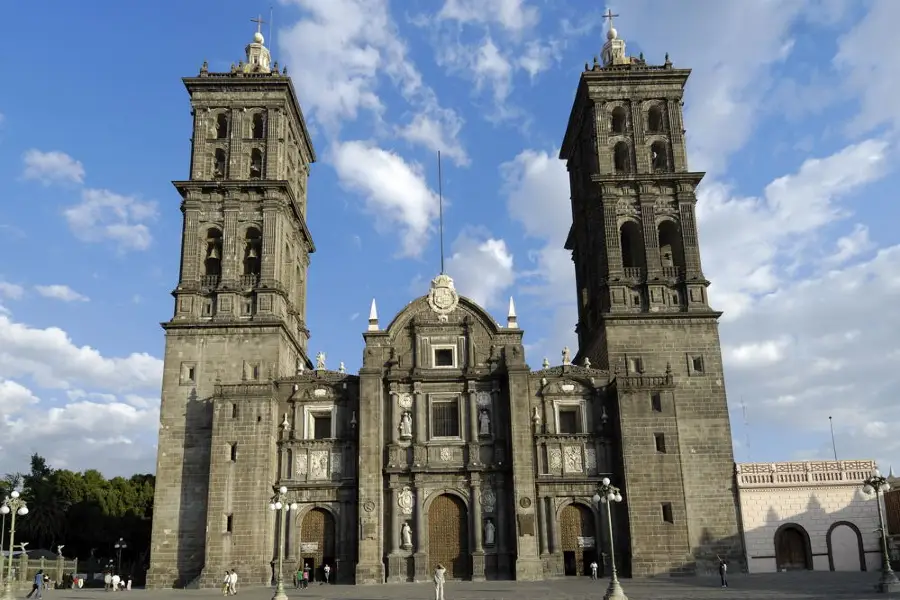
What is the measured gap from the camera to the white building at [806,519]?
4294 cm

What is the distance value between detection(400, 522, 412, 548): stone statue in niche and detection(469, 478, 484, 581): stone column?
10.8 feet

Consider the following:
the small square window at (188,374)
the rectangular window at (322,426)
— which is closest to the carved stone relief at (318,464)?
the rectangular window at (322,426)

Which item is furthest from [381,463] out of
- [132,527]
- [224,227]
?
[132,527]

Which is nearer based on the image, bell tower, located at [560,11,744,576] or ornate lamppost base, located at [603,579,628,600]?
ornate lamppost base, located at [603,579,628,600]

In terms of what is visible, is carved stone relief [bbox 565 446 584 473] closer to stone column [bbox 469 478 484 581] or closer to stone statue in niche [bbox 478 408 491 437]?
stone statue in niche [bbox 478 408 491 437]

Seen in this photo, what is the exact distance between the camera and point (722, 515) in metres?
43.1

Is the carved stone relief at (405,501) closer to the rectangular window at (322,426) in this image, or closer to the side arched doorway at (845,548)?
the rectangular window at (322,426)

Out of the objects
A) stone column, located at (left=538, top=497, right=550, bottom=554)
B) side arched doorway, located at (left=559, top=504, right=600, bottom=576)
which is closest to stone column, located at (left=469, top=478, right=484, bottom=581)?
stone column, located at (left=538, top=497, right=550, bottom=554)

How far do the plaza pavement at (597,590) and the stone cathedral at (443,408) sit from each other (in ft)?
6.93

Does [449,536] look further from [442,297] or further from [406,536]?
→ [442,297]

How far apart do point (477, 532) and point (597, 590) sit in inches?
373

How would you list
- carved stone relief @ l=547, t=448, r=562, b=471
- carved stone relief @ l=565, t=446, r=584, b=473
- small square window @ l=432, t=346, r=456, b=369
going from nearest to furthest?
carved stone relief @ l=547, t=448, r=562, b=471 < carved stone relief @ l=565, t=446, r=584, b=473 < small square window @ l=432, t=346, r=456, b=369

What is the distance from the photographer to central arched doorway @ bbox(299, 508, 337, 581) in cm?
4331

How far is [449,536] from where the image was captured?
43.6 m
